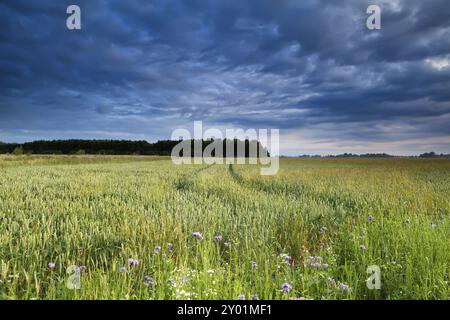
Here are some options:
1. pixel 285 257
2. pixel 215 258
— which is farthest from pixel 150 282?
pixel 285 257

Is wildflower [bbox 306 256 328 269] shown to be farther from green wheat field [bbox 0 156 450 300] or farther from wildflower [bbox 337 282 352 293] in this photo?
wildflower [bbox 337 282 352 293]

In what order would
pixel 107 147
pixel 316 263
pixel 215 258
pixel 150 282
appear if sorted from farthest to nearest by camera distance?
1. pixel 107 147
2. pixel 215 258
3. pixel 316 263
4. pixel 150 282

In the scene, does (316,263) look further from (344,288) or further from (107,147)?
(107,147)

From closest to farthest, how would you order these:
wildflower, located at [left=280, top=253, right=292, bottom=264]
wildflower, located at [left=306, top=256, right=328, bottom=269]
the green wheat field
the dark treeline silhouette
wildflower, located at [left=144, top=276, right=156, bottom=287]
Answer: wildflower, located at [left=144, top=276, right=156, bottom=287] → the green wheat field → wildflower, located at [left=306, top=256, right=328, bottom=269] → wildflower, located at [left=280, top=253, right=292, bottom=264] → the dark treeline silhouette

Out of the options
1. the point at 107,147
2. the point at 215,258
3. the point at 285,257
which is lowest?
the point at 215,258

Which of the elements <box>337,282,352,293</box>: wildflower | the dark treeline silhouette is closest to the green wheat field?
<box>337,282,352,293</box>: wildflower

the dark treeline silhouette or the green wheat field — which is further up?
the dark treeline silhouette

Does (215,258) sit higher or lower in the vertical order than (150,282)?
lower

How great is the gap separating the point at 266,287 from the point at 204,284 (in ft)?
2.19

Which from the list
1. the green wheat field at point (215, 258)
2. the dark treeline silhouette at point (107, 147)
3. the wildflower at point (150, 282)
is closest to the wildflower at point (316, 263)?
the green wheat field at point (215, 258)

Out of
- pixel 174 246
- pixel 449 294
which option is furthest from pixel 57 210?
pixel 449 294

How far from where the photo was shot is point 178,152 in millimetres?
107375
